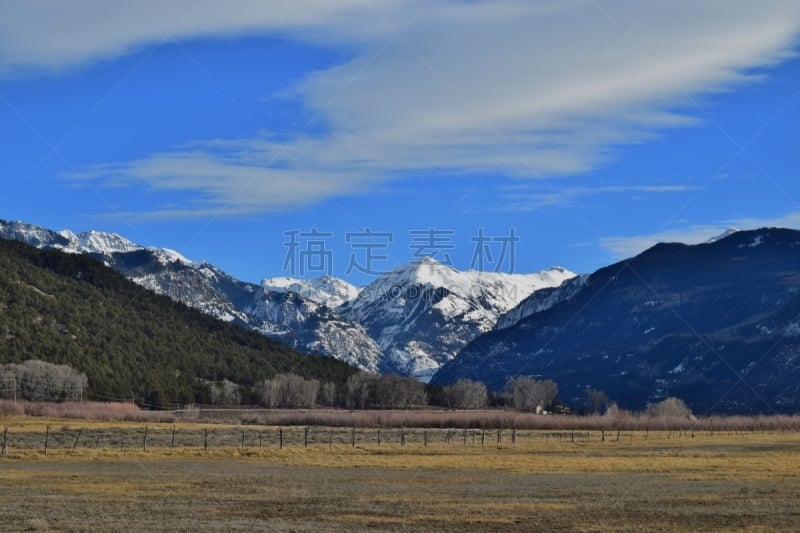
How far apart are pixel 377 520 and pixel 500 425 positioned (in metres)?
142

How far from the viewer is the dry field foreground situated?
44344 millimetres

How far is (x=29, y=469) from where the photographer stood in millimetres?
71875

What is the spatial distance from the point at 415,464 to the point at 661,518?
3845 cm

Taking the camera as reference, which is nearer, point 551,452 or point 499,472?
point 499,472

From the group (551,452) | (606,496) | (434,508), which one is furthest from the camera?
(551,452)

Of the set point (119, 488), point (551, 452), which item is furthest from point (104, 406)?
point (119, 488)

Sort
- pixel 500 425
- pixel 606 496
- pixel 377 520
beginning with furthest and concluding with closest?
pixel 500 425
pixel 606 496
pixel 377 520

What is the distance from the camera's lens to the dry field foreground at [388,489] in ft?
145

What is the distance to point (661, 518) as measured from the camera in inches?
1801

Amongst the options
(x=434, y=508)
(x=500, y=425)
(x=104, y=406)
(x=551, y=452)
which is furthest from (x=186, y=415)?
(x=434, y=508)

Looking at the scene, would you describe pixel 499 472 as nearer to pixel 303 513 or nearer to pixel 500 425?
pixel 303 513

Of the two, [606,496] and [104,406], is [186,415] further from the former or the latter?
[606,496]

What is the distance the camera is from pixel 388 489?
59.7 m

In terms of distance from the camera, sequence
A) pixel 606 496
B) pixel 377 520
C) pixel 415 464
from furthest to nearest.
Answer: pixel 415 464, pixel 606 496, pixel 377 520
